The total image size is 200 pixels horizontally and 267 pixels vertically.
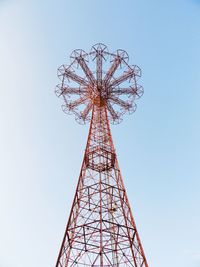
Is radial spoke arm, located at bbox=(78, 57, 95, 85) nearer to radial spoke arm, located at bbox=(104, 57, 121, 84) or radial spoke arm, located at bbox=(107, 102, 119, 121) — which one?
radial spoke arm, located at bbox=(104, 57, 121, 84)

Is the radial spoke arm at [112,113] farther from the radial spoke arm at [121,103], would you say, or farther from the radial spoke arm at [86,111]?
the radial spoke arm at [86,111]

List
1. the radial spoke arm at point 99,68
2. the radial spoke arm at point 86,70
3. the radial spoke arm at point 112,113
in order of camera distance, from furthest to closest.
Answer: the radial spoke arm at point 112,113, the radial spoke arm at point 99,68, the radial spoke arm at point 86,70

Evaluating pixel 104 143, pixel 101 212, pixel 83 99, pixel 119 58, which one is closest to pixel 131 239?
pixel 101 212

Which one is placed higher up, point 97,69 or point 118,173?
point 97,69

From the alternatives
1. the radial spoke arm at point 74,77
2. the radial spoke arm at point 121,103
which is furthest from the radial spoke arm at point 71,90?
the radial spoke arm at point 121,103

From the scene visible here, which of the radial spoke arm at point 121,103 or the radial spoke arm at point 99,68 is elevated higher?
the radial spoke arm at point 99,68

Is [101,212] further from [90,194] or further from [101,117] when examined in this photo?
[101,117]

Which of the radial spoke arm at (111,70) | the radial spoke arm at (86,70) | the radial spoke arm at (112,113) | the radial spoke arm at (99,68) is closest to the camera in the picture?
the radial spoke arm at (86,70)

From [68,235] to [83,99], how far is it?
10.9 metres

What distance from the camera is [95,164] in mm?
A: 18109

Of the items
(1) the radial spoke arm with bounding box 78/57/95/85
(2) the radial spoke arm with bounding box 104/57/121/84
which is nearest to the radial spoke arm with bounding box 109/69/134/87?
(2) the radial spoke arm with bounding box 104/57/121/84

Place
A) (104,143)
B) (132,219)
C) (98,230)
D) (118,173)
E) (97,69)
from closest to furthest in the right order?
(98,230) < (132,219) < (118,173) < (104,143) < (97,69)

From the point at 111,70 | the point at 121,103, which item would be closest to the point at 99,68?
the point at 111,70

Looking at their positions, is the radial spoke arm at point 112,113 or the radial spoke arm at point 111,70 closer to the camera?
the radial spoke arm at point 111,70
